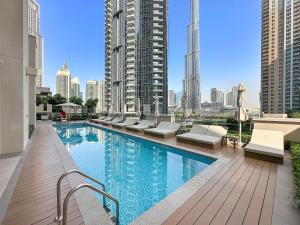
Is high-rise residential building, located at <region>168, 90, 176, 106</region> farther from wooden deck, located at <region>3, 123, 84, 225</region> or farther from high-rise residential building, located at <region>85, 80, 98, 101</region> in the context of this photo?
wooden deck, located at <region>3, 123, 84, 225</region>

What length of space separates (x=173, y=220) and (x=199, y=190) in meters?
1.19

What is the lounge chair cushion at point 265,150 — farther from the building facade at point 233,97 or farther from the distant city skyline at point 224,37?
the distant city skyline at point 224,37

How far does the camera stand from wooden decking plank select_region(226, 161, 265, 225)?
2.55 metres

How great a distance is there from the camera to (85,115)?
26078 millimetres

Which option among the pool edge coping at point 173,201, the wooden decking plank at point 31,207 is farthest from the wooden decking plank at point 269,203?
the wooden decking plank at point 31,207

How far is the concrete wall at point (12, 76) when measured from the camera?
608 centimetres

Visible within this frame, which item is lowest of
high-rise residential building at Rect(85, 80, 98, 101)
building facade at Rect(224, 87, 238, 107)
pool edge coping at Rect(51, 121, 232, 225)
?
pool edge coping at Rect(51, 121, 232, 225)

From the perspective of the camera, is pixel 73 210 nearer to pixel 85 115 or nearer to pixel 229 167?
pixel 229 167

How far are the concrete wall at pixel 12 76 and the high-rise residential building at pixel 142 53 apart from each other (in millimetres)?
46542

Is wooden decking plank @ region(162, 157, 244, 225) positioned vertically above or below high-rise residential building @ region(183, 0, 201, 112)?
below

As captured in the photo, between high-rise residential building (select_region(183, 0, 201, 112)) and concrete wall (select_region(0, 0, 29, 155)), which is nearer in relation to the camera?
concrete wall (select_region(0, 0, 29, 155))

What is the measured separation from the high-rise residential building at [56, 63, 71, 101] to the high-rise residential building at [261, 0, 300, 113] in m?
67.3

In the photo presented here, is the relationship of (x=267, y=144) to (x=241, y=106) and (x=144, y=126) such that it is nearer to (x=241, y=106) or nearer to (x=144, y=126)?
(x=241, y=106)

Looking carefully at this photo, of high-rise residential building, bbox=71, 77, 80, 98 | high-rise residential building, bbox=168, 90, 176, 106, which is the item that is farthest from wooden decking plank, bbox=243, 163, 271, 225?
high-rise residential building, bbox=71, 77, 80, 98
